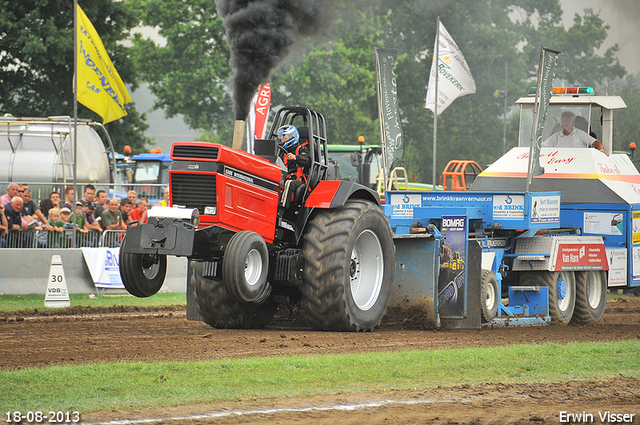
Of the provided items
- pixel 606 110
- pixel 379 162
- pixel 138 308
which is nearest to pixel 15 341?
pixel 138 308

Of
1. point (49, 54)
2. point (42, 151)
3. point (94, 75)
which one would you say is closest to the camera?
point (94, 75)

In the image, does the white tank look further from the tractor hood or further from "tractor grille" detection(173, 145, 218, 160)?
"tractor grille" detection(173, 145, 218, 160)

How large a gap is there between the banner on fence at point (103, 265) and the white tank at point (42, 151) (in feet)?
16.0

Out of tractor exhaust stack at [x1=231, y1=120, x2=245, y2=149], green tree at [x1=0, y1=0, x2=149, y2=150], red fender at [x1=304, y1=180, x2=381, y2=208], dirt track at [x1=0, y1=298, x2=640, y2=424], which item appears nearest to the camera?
dirt track at [x1=0, y1=298, x2=640, y2=424]

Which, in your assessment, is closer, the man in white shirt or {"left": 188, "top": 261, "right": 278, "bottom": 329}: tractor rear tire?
{"left": 188, "top": 261, "right": 278, "bottom": 329}: tractor rear tire

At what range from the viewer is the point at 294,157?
9.68m

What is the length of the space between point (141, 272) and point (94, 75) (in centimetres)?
920

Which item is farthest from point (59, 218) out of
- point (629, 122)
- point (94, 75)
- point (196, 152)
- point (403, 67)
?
point (403, 67)

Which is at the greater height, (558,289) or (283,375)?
(558,289)

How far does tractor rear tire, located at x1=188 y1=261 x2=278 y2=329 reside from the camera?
10.1 meters

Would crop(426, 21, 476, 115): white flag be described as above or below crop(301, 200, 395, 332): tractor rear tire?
above

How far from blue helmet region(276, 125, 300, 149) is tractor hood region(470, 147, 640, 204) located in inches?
225

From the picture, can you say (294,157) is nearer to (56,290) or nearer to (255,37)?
(255,37)

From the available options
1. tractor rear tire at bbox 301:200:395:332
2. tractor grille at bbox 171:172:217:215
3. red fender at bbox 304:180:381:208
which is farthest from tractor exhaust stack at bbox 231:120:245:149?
tractor rear tire at bbox 301:200:395:332
